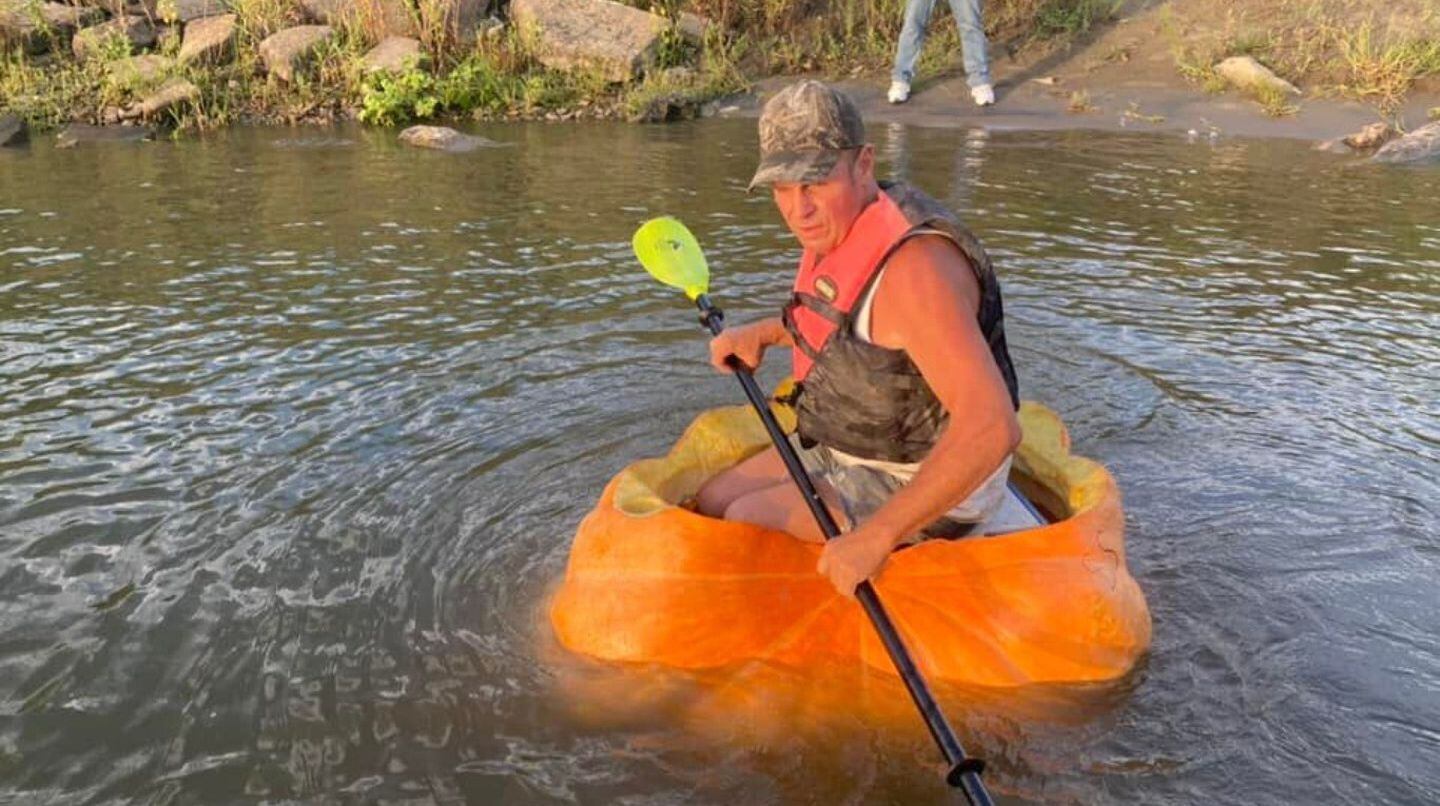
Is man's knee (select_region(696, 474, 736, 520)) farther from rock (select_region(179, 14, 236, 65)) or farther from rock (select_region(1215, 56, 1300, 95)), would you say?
rock (select_region(179, 14, 236, 65))

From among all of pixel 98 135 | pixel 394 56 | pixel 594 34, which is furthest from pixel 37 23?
pixel 594 34

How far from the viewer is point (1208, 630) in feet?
11.0

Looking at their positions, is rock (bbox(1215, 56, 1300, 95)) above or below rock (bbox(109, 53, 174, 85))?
below

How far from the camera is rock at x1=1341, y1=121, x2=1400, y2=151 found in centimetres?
Result: 1052

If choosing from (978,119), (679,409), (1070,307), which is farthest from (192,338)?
(978,119)

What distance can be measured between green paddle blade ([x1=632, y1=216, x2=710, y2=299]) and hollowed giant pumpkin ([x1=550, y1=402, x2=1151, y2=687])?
140 centimetres

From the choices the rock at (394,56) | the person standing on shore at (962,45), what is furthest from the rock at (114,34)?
the person standing on shore at (962,45)

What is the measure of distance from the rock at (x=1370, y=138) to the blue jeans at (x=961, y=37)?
12.8 feet

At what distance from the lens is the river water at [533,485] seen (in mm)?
2836

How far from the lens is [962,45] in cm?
1304

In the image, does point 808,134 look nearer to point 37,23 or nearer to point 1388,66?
point 1388,66

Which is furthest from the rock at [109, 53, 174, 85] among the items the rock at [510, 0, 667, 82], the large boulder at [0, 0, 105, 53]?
the rock at [510, 0, 667, 82]

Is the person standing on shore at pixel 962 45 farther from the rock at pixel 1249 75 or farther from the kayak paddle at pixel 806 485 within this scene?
the kayak paddle at pixel 806 485

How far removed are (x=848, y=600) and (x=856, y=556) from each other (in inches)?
19.0
